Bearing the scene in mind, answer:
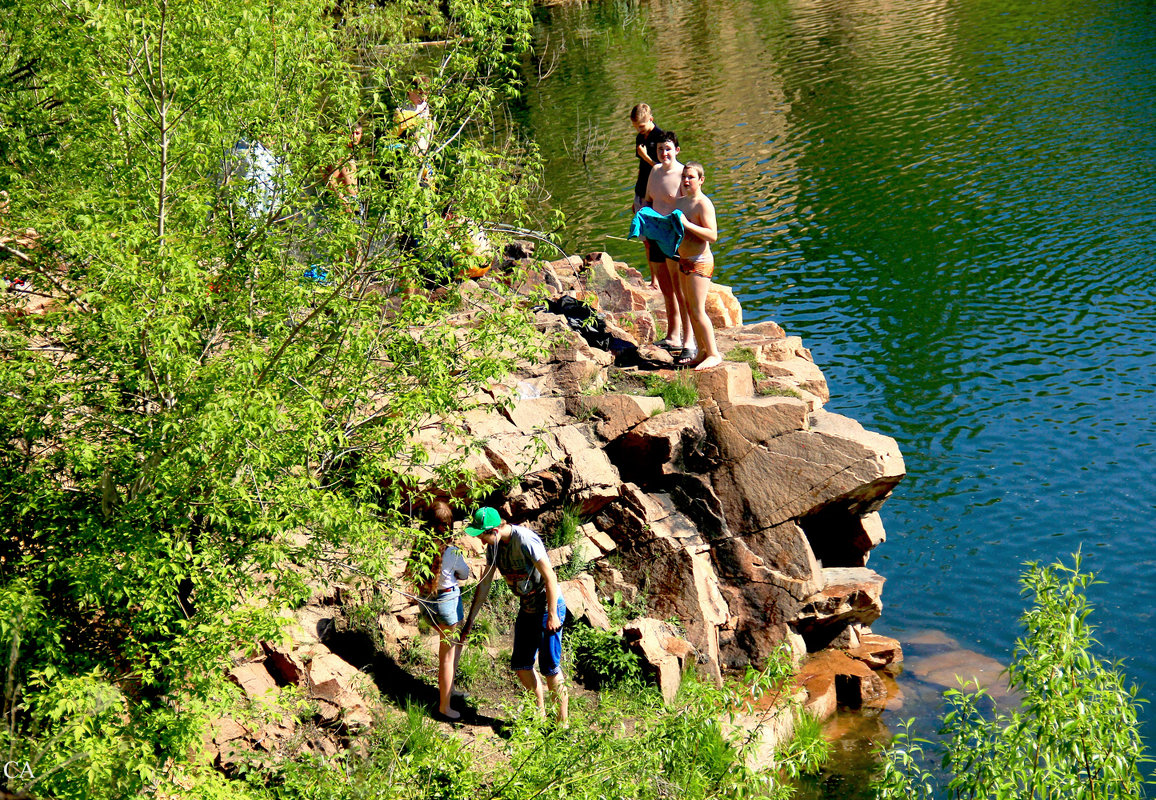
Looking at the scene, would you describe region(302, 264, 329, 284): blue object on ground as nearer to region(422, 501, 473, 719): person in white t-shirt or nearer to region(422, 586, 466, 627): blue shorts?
region(422, 501, 473, 719): person in white t-shirt

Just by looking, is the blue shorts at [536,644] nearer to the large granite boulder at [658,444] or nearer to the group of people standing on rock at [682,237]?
the large granite boulder at [658,444]

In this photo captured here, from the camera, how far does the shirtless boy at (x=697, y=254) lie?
36.3 feet

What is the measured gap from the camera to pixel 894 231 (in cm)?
2100

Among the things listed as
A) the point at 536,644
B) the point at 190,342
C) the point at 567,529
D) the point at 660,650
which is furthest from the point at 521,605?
the point at 190,342

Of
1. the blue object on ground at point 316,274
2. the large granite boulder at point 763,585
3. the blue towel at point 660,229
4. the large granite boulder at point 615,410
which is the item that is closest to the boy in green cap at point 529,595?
the blue object on ground at point 316,274

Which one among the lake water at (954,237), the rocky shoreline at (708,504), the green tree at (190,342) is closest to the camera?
the green tree at (190,342)

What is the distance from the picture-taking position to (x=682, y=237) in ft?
37.2

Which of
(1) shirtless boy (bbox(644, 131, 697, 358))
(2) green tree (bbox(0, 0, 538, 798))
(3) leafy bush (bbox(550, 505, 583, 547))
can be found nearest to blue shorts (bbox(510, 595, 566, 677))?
(2) green tree (bbox(0, 0, 538, 798))

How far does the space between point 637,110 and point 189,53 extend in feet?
24.0

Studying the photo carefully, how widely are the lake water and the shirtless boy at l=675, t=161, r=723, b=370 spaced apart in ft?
12.4

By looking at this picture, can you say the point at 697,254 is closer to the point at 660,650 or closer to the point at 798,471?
the point at 798,471

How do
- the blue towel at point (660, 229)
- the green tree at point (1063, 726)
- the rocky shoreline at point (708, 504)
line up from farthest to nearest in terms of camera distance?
the blue towel at point (660, 229) → the rocky shoreline at point (708, 504) → the green tree at point (1063, 726)

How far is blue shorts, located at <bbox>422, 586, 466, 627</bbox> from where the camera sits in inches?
331

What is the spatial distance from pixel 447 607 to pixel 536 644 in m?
0.84
